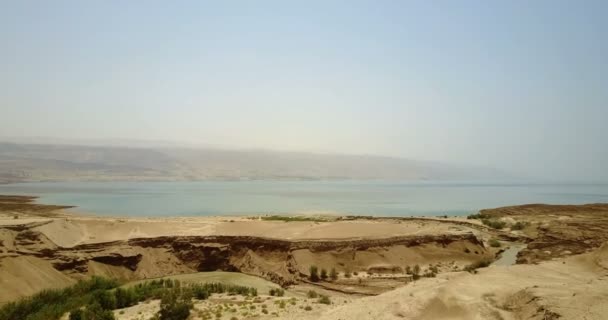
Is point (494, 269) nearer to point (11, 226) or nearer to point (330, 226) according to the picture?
point (330, 226)

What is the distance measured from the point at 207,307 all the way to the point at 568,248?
2412cm

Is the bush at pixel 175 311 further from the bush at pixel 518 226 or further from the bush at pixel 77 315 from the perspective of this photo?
the bush at pixel 518 226

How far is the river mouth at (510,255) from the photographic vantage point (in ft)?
95.3

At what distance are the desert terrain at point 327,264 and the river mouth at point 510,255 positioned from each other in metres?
0.08

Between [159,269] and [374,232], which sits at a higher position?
[374,232]

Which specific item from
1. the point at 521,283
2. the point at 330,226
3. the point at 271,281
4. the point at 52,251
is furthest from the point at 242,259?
A: the point at 521,283

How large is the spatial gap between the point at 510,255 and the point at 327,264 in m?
14.1

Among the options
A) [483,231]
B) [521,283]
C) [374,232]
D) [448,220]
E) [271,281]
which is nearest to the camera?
[521,283]

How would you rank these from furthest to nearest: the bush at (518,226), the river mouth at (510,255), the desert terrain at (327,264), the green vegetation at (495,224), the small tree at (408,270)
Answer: the green vegetation at (495,224) < the bush at (518,226) < the river mouth at (510,255) < the small tree at (408,270) < the desert terrain at (327,264)

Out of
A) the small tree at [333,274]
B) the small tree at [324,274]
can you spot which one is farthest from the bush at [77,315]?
the small tree at [333,274]

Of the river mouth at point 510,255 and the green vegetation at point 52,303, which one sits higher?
the river mouth at point 510,255

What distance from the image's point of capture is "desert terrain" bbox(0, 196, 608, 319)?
45.4ft

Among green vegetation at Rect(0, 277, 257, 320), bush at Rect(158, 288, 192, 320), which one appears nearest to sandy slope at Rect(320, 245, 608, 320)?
bush at Rect(158, 288, 192, 320)

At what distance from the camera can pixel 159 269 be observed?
28344mm
